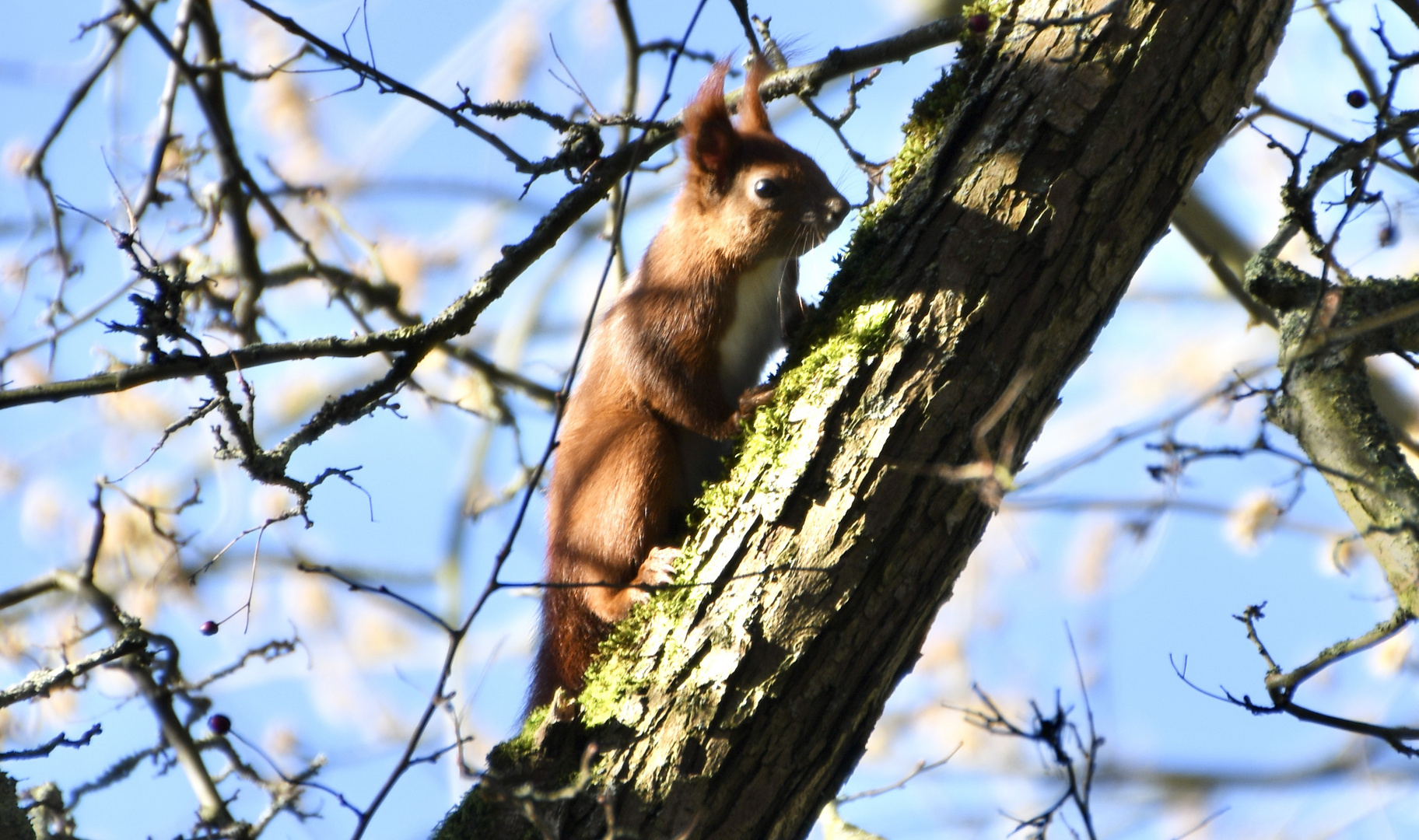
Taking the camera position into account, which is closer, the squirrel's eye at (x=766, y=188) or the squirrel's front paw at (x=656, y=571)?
the squirrel's front paw at (x=656, y=571)

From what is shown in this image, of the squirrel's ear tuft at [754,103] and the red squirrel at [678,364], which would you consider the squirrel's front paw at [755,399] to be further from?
the squirrel's ear tuft at [754,103]

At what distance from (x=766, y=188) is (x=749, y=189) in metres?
0.06

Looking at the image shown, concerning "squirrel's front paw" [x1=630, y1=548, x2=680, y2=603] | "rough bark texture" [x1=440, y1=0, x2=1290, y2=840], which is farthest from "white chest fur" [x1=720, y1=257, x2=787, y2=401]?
"rough bark texture" [x1=440, y1=0, x2=1290, y2=840]

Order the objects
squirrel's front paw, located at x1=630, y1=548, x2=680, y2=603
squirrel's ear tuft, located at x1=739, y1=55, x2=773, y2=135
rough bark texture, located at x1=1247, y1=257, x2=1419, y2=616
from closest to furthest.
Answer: rough bark texture, located at x1=1247, y1=257, x2=1419, y2=616 → squirrel's front paw, located at x1=630, y1=548, x2=680, y2=603 → squirrel's ear tuft, located at x1=739, y1=55, x2=773, y2=135

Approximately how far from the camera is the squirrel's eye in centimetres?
350

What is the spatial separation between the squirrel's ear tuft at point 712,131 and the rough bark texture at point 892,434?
3.75ft

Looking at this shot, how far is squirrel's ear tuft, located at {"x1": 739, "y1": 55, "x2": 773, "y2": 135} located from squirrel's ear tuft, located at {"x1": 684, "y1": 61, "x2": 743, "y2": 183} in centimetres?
8

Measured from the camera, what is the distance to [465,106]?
2.50 m

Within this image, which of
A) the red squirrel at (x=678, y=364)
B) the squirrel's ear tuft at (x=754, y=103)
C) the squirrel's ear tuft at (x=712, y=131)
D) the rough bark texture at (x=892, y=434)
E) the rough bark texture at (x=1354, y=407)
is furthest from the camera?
the squirrel's ear tuft at (x=712, y=131)

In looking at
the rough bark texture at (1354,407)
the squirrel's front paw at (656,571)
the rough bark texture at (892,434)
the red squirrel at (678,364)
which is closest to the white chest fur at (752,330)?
the red squirrel at (678,364)

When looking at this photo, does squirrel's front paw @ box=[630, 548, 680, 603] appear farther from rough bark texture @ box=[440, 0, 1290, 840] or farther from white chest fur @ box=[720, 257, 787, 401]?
white chest fur @ box=[720, 257, 787, 401]

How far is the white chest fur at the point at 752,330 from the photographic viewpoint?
335 cm

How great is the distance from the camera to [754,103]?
3.53 metres

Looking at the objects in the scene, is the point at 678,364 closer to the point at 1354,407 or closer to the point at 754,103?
the point at 754,103
